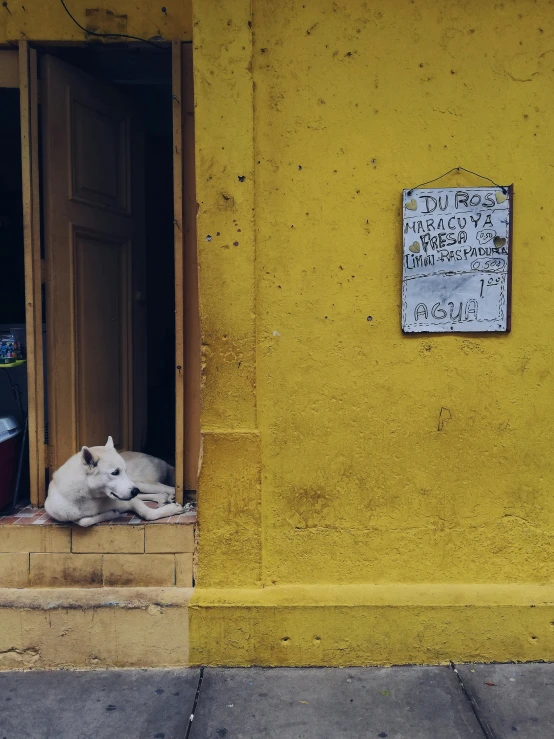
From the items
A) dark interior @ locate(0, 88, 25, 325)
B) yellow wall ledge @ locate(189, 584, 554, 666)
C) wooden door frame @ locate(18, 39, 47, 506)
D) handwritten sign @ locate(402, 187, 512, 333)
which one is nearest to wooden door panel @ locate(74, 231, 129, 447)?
wooden door frame @ locate(18, 39, 47, 506)

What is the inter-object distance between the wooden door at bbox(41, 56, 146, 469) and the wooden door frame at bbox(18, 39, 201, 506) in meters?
0.07

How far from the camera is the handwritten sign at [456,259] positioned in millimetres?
3590

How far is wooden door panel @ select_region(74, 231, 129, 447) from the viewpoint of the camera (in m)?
4.09

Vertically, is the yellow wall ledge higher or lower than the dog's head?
lower

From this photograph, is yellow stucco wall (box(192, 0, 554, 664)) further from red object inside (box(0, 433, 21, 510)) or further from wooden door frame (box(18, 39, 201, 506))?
red object inside (box(0, 433, 21, 510))

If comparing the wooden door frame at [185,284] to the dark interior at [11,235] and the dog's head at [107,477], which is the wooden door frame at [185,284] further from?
the dark interior at [11,235]

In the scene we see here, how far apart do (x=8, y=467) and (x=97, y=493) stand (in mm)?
655

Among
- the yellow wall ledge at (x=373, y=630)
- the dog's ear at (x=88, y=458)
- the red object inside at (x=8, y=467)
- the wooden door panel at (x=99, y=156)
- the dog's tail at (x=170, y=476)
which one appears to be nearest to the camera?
the dog's ear at (x=88, y=458)

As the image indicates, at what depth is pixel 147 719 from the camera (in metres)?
3.18

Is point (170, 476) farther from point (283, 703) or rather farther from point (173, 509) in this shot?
point (283, 703)

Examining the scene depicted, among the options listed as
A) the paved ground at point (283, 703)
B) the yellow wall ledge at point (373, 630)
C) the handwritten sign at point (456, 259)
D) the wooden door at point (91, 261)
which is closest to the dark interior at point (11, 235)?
the wooden door at point (91, 261)

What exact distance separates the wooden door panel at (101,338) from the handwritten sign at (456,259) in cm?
192

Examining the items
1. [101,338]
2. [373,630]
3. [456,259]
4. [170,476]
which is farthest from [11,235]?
[373,630]

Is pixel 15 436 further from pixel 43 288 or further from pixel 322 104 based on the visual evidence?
pixel 322 104
